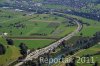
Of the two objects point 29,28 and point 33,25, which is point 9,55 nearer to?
point 29,28

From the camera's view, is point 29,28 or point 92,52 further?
point 29,28

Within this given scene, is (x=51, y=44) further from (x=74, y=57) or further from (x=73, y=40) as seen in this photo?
(x=74, y=57)

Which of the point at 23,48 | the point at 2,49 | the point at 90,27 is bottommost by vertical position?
the point at 90,27

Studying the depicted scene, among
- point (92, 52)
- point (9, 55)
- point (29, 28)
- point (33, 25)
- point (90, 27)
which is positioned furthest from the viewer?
point (33, 25)

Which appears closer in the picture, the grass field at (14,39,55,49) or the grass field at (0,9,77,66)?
the grass field at (0,9,77,66)

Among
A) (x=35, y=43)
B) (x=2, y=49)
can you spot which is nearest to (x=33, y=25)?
(x=35, y=43)

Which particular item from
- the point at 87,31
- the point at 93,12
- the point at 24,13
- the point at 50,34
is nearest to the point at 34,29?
the point at 50,34

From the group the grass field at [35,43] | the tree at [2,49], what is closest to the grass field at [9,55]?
the tree at [2,49]

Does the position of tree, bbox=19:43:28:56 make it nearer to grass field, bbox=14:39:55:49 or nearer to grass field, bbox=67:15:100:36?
grass field, bbox=14:39:55:49

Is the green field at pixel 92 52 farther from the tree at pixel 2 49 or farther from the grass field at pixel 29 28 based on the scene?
the tree at pixel 2 49

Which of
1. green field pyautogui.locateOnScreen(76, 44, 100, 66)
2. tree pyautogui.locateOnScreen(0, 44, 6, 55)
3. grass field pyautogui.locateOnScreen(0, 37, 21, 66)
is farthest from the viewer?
tree pyautogui.locateOnScreen(0, 44, 6, 55)

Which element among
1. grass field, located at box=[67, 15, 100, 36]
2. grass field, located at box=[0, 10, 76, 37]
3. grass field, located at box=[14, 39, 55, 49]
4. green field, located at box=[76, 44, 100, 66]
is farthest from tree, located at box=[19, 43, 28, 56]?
grass field, located at box=[67, 15, 100, 36]
